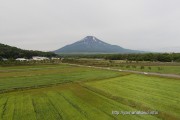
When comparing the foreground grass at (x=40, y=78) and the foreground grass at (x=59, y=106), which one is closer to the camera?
the foreground grass at (x=59, y=106)

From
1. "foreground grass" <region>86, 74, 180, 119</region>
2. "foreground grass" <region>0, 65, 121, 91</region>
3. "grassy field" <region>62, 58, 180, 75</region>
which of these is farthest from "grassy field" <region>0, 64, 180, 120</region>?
"grassy field" <region>62, 58, 180, 75</region>

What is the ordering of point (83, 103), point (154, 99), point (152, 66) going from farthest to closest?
point (152, 66) < point (154, 99) < point (83, 103)

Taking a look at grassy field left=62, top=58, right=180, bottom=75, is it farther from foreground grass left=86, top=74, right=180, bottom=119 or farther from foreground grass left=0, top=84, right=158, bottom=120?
foreground grass left=0, top=84, right=158, bottom=120

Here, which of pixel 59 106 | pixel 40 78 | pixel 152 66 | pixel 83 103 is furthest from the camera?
Answer: pixel 152 66

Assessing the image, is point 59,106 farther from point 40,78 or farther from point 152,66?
point 152,66

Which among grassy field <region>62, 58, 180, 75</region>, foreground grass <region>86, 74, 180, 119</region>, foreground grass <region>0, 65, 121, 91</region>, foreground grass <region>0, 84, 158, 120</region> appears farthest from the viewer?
grassy field <region>62, 58, 180, 75</region>

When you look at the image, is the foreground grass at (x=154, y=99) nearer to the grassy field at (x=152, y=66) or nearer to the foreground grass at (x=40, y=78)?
the foreground grass at (x=40, y=78)

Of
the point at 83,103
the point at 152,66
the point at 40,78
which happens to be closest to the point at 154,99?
the point at 83,103

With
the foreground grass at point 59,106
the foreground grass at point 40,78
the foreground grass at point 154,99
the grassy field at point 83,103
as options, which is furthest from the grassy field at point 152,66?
the foreground grass at point 59,106

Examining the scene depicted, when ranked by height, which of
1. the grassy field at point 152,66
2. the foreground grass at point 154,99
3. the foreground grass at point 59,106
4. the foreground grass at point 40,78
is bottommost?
the foreground grass at point 59,106

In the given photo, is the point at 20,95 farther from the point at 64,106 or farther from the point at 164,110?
the point at 164,110

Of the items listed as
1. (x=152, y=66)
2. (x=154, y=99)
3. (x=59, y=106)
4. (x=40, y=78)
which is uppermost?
(x=152, y=66)
